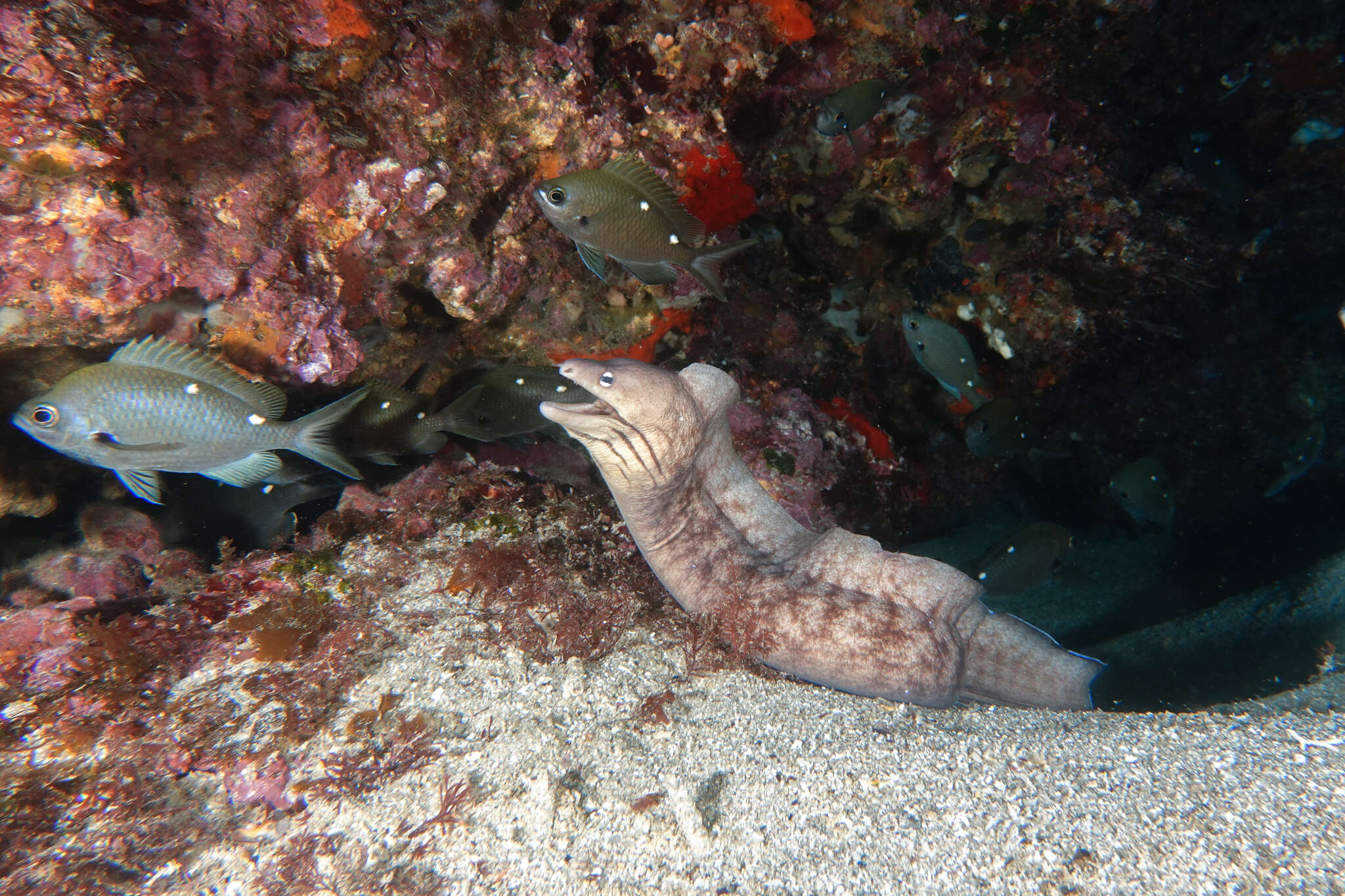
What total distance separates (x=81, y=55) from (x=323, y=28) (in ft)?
2.87

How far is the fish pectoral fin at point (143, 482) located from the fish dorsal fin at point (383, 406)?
1.05m

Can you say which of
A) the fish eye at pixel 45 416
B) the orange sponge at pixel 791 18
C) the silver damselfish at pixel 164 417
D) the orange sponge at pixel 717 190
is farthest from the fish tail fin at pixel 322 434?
the orange sponge at pixel 791 18

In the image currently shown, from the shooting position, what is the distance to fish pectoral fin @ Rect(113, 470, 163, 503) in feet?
8.79

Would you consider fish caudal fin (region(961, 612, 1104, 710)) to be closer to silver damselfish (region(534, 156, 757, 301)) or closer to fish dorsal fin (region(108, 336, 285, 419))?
silver damselfish (region(534, 156, 757, 301))

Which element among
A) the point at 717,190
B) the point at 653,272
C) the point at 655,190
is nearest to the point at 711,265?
the point at 653,272

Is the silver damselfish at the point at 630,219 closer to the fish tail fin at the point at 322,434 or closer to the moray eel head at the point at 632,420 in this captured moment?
the moray eel head at the point at 632,420

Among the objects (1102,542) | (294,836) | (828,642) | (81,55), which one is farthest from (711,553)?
(1102,542)

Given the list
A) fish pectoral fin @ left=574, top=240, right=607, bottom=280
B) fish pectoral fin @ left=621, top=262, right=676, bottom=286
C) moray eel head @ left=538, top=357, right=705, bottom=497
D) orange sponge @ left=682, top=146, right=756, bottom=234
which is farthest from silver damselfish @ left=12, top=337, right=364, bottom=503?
orange sponge @ left=682, top=146, right=756, bottom=234

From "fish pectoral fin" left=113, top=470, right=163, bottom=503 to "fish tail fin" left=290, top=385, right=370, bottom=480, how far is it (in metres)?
0.72

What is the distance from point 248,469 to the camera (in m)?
2.87

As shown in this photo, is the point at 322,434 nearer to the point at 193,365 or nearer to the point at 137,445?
the point at 193,365

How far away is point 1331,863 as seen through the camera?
1797 mm

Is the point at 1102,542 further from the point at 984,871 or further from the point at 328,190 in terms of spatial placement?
the point at 328,190

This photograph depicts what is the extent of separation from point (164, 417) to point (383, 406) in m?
1.27
